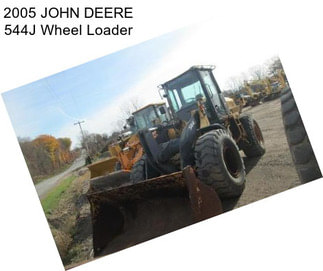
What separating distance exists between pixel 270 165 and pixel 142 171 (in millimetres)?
1412

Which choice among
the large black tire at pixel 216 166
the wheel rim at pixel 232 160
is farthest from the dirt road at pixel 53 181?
the wheel rim at pixel 232 160

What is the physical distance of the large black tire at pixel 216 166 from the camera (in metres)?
3.17

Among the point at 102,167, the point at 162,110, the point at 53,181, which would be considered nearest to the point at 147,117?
the point at 162,110

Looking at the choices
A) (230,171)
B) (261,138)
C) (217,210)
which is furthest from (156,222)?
(261,138)

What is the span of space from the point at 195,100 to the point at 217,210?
50.1 inches

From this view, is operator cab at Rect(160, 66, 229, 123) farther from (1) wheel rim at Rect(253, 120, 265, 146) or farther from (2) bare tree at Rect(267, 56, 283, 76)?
(2) bare tree at Rect(267, 56, 283, 76)

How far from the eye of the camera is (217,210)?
3.15m

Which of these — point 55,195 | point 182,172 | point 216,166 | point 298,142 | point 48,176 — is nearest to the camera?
point 182,172

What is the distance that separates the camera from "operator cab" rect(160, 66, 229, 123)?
3810mm

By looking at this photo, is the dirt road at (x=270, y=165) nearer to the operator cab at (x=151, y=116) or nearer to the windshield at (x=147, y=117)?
the operator cab at (x=151, y=116)

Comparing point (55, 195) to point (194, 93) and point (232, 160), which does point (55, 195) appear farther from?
point (232, 160)

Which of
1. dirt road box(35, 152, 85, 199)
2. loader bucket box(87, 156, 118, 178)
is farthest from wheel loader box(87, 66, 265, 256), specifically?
dirt road box(35, 152, 85, 199)

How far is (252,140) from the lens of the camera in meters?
3.88

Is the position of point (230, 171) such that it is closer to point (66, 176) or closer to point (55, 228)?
point (66, 176)
